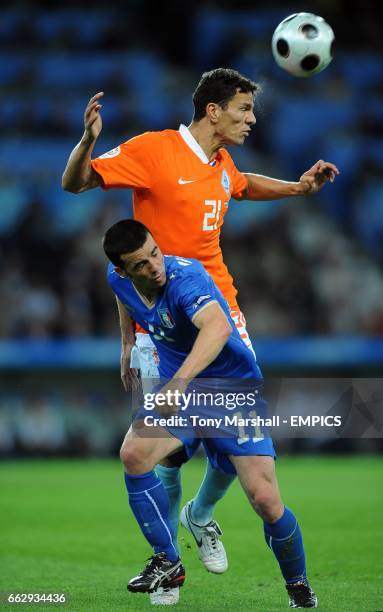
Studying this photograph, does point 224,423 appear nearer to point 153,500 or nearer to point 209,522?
point 153,500

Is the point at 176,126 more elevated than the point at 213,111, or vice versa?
the point at 176,126

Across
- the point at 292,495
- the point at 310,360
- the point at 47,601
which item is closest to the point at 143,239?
the point at 47,601

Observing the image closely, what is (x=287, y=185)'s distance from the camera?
23.4ft

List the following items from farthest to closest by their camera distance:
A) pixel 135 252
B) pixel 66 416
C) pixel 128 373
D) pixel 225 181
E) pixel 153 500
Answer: pixel 66 416 → pixel 128 373 → pixel 225 181 → pixel 153 500 → pixel 135 252

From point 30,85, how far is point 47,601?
1549 centimetres

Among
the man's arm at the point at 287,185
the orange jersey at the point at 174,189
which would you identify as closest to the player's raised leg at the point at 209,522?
the orange jersey at the point at 174,189

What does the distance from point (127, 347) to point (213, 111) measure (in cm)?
153

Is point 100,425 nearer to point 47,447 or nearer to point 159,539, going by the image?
point 47,447

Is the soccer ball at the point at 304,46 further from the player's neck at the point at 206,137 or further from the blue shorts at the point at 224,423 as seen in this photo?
the blue shorts at the point at 224,423

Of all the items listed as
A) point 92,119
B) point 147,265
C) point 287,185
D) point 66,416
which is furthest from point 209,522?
point 66,416

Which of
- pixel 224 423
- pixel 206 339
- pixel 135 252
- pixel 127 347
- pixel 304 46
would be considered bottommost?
pixel 224 423

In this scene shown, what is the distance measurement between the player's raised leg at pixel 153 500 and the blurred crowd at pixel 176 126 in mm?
10967

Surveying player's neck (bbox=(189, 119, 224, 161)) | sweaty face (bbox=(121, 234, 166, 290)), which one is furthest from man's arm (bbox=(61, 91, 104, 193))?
player's neck (bbox=(189, 119, 224, 161))

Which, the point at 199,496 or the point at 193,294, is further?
the point at 199,496
